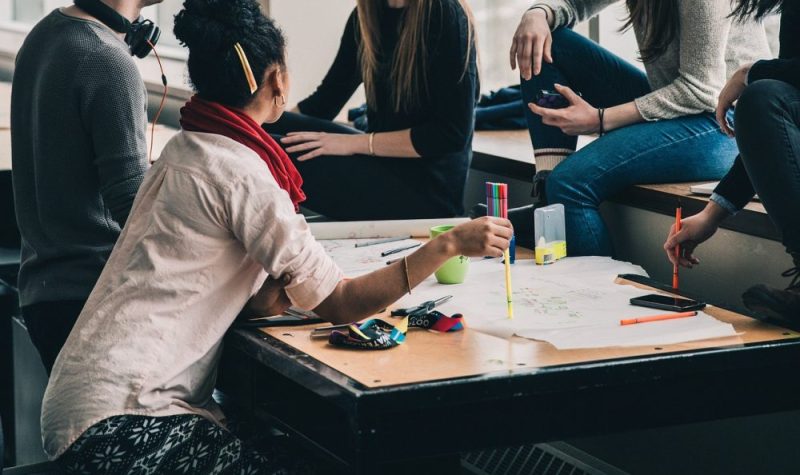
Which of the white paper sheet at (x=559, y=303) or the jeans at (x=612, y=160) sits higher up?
the jeans at (x=612, y=160)

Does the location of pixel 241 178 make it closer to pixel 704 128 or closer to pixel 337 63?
pixel 704 128

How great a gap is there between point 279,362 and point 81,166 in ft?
2.21

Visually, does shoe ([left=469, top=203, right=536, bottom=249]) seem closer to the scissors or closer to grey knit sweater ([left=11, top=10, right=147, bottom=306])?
the scissors

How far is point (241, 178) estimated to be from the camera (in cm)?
141

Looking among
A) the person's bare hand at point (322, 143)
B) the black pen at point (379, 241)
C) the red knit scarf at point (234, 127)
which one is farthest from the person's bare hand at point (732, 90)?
the person's bare hand at point (322, 143)

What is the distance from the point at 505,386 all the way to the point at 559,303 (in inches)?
14.7

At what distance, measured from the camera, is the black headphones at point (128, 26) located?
1.86 meters

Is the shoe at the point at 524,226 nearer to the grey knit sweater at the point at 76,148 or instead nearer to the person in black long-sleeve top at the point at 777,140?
the person in black long-sleeve top at the point at 777,140

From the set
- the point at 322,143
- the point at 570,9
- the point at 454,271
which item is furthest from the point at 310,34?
the point at 454,271

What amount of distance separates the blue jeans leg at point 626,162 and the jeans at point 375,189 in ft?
1.48

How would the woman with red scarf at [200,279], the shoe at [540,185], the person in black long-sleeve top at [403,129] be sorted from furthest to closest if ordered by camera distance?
the person in black long-sleeve top at [403,129]
the shoe at [540,185]
the woman with red scarf at [200,279]

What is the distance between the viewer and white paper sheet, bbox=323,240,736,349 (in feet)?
4.49

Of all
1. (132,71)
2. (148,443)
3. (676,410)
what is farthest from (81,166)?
(676,410)

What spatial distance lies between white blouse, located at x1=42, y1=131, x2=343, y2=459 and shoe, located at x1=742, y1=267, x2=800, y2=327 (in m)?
0.57
